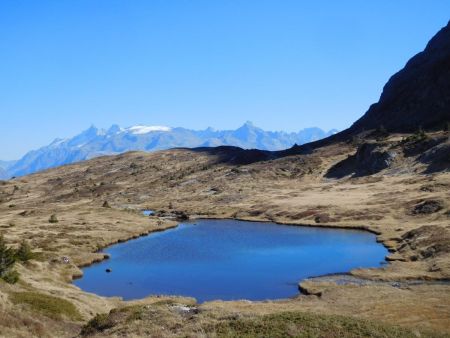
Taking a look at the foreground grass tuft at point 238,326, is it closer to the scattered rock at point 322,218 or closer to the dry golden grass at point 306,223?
the dry golden grass at point 306,223

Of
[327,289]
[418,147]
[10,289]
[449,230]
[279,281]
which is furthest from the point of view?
[418,147]

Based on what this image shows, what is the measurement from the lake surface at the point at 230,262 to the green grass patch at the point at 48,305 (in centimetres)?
2037

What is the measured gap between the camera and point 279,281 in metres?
71.6

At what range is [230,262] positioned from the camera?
283ft

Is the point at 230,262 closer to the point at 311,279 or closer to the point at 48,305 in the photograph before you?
the point at 311,279

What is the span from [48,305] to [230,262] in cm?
4551

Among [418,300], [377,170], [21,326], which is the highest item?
[377,170]

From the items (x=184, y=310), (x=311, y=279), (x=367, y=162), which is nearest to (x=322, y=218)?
(x=311, y=279)

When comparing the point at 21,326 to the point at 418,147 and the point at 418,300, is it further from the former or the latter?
the point at 418,147

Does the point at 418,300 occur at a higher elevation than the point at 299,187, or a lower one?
lower

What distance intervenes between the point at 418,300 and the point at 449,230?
35.7 m

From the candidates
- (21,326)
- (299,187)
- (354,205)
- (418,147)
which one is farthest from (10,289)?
(418,147)

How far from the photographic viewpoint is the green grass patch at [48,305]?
4244 cm

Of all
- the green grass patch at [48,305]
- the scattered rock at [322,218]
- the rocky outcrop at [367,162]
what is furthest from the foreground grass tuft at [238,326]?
the rocky outcrop at [367,162]
